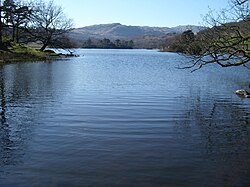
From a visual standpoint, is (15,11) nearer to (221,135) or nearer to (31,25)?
(31,25)

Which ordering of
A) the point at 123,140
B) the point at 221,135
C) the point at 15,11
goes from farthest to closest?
the point at 15,11 < the point at 221,135 < the point at 123,140

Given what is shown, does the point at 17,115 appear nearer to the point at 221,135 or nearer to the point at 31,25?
the point at 221,135

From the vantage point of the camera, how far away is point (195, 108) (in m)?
21.5

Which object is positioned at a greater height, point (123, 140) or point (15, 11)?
point (15, 11)

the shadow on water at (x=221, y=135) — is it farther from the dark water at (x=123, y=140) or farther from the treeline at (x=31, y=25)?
the treeline at (x=31, y=25)

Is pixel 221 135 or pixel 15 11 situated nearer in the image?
pixel 221 135

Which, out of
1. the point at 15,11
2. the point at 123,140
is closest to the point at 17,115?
the point at 123,140

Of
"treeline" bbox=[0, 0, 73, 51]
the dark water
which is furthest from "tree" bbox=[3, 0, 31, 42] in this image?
the dark water

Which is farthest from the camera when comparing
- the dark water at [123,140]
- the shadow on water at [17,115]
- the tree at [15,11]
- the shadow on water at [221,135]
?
the tree at [15,11]

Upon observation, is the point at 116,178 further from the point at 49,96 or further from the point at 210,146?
the point at 49,96

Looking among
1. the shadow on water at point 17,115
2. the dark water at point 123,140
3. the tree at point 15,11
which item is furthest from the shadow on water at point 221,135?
the tree at point 15,11

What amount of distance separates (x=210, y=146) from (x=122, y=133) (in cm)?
364

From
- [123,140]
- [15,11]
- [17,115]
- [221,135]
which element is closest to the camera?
[123,140]

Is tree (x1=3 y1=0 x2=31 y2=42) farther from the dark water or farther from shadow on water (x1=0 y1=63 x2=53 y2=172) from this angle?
the dark water
